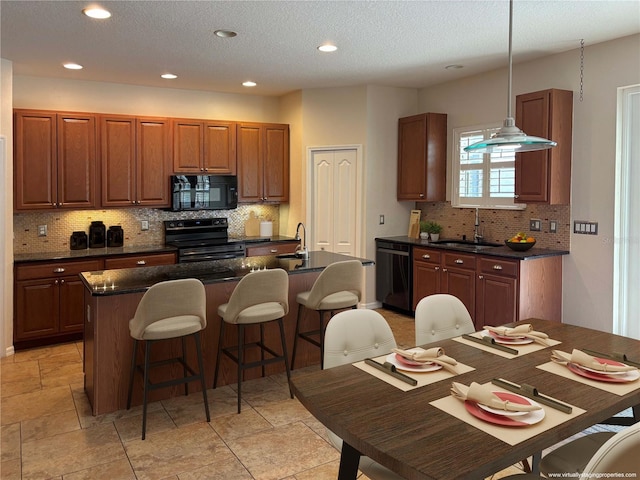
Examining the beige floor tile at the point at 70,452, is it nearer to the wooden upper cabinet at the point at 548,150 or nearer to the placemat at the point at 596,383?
the placemat at the point at 596,383

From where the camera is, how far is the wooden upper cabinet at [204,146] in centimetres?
609

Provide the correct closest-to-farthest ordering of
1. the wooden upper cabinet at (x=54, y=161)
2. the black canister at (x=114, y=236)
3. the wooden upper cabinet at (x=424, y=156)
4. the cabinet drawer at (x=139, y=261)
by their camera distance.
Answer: the wooden upper cabinet at (x=54, y=161), the cabinet drawer at (x=139, y=261), the black canister at (x=114, y=236), the wooden upper cabinet at (x=424, y=156)

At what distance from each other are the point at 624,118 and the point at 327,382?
13.1 feet

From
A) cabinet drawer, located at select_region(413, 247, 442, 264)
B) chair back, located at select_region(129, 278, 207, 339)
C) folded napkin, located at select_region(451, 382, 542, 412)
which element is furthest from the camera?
cabinet drawer, located at select_region(413, 247, 442, 264)

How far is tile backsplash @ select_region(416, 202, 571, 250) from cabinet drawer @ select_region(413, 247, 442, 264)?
0.67m

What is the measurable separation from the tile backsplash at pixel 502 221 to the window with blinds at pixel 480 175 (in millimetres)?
101

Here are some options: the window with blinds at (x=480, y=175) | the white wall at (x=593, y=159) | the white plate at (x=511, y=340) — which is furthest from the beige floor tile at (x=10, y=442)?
the window with blinds at (x=480, y=175)

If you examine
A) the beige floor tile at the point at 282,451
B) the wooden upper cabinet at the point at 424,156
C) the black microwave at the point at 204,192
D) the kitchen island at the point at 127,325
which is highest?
the wooden upper cabinet at the point at 424,156

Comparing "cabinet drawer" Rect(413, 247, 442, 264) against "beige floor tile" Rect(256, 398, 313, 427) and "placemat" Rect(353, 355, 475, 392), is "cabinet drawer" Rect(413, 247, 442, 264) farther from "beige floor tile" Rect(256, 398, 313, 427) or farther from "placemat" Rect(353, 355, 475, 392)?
"placemat" Rect(353, 355, 475, 392)

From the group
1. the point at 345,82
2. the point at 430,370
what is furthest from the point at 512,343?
the point at 345,82

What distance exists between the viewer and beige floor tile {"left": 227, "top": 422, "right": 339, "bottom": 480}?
110 inches

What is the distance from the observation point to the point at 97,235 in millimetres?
5773

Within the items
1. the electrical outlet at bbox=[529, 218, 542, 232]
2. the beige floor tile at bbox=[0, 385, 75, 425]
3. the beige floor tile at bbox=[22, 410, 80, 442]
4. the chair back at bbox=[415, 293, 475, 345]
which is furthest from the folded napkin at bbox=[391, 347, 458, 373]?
the electrical outlet at bbox=[529, 218, 542, 232]

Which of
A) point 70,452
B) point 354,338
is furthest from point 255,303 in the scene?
point 70,452
